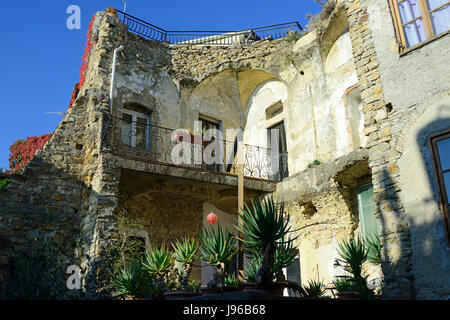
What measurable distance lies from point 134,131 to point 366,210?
254 inches

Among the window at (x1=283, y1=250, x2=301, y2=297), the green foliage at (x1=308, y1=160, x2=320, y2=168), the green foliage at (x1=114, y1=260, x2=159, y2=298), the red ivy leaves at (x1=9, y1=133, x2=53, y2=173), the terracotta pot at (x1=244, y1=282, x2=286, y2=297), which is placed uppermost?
the red ivy leaves at (x1=9, y1=133, x2=53, y2=173)

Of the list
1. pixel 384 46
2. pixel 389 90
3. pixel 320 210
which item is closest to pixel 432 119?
pixel 389 90

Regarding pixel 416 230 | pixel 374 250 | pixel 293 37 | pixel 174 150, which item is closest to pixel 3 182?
pixel 174 150

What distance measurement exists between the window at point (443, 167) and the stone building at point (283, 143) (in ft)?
0.05

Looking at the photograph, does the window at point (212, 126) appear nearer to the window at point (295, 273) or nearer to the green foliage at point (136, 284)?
the window at point (295, 273)

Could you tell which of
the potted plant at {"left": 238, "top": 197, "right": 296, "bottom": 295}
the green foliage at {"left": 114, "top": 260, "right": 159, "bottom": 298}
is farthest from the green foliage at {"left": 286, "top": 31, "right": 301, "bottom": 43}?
the green foliage at {"left": 114, "top": 260, "right": 159, "bottom": 298}

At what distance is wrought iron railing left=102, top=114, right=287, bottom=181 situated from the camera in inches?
461

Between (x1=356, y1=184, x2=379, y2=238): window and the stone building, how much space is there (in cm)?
4

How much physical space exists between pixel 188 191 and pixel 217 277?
551 centimetres

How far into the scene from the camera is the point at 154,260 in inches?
305

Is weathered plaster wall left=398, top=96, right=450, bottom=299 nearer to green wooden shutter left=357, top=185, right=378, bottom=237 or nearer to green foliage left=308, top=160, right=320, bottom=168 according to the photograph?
green wooden shutter left=357, top=185, right=378, bottom=237

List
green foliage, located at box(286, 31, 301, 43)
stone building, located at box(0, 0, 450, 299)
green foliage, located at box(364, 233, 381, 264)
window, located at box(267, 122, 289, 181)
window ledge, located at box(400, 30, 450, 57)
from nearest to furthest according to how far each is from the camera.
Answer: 1. stone building, located at box(0, 0, 450, 299)
2. window ledge, located at box(400, 30, 450, 57)
3. green foliage, located at box(364, 233, 381, 264)
4. green foliage, located at box(286, 31, 301, 43)
5. window, located at box(267, 122, 289, 181)

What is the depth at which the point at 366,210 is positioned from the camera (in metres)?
10.2

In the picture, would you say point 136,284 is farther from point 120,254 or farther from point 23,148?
point 23,148
